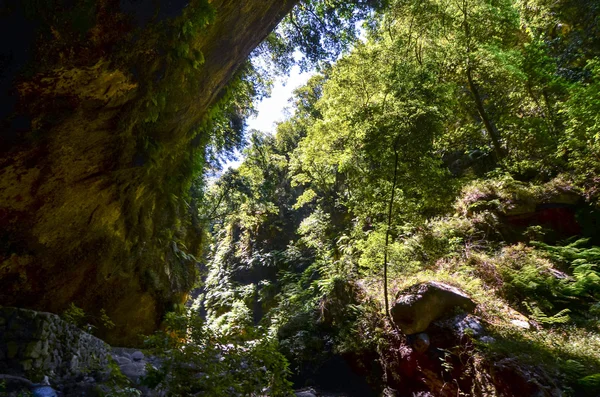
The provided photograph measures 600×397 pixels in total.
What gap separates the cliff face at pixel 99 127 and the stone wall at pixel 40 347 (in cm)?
106

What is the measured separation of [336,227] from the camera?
1532cm

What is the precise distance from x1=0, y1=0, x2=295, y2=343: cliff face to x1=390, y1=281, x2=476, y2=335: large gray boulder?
6.30 metres

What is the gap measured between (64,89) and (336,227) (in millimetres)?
12819

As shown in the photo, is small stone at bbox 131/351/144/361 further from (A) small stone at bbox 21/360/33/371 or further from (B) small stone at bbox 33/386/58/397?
(B) small stone at bbox 33/386/58/397

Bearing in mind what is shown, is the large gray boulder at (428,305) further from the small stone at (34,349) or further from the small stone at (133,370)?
the small stone at (34,349)

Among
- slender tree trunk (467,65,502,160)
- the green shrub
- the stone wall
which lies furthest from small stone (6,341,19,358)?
slender tree trunk (467,65,502,160)

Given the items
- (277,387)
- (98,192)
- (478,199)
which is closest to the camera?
(277,387)

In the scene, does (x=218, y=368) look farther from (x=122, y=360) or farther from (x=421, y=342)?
(x=421, y=342)

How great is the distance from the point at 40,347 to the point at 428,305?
283 inches

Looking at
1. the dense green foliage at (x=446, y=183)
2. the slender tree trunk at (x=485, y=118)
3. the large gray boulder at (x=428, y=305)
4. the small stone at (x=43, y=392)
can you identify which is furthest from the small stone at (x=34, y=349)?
the slender tree trunk at (x=485, y=118)

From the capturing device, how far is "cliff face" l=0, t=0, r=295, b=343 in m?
3.56

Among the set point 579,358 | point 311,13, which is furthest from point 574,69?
point 579,358

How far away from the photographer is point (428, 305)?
283 inches

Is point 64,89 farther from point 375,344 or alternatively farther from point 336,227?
point 336,227
